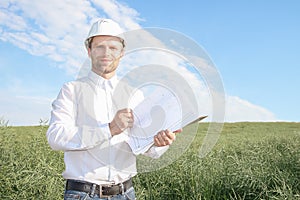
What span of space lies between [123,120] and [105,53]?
1.05 feet

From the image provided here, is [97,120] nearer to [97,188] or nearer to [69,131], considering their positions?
[69,131]

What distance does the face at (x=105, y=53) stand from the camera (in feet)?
5.34

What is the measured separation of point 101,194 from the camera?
1645 millimetres

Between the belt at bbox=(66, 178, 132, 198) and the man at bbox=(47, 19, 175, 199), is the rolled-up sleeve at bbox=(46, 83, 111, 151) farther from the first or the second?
the belt at bbox=(66, 178, 132, 198)

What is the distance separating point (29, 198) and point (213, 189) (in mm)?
1915

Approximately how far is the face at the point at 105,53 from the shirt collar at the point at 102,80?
18 mm

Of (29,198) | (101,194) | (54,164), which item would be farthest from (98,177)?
(54,164)

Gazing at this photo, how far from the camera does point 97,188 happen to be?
1.64m

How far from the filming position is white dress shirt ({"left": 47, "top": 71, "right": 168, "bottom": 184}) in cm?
157

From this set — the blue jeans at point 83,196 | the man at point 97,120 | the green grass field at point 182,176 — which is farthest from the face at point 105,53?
the green grass field at point 182,176

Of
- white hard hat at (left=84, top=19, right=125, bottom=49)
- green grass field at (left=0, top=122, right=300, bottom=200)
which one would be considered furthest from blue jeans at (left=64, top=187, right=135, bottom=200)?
green grass field at (left=0, top=122, right=300, bottom=200)

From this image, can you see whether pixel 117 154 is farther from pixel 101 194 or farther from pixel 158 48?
pixel 158 48

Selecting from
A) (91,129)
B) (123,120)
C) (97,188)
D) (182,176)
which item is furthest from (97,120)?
(182,176)

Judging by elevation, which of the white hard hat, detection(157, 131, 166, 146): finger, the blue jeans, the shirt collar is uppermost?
the white hard hat
